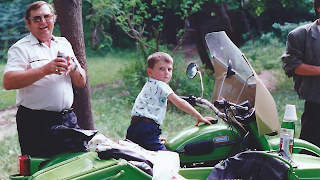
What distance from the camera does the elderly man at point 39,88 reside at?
3023 millimetres

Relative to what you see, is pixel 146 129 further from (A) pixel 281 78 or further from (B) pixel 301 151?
(A) pixel 281 78

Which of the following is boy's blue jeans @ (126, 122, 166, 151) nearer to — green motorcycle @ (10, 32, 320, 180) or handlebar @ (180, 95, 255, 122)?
green motorcycle @ (10, 32, 320, 180)

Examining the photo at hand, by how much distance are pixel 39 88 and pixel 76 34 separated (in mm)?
1399

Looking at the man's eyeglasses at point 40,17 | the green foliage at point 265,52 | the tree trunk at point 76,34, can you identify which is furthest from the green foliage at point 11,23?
the man's eyeglasses at point 40,17

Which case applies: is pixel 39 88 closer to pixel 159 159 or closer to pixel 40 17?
pixel 40 17

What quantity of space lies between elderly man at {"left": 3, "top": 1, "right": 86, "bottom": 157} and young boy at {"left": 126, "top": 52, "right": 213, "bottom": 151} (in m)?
0.58

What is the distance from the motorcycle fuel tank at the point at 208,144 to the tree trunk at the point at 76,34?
4.83 feet

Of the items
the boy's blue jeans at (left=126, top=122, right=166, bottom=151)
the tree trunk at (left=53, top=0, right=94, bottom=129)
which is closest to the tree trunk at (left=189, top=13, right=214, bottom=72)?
the tree trunk at (left=53, top=0, right=94, bottom=129)

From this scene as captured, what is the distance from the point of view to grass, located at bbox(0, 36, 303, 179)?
19.9ft

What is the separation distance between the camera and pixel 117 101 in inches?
357

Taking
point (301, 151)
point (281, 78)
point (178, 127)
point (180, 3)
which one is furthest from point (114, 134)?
point (281, 78)

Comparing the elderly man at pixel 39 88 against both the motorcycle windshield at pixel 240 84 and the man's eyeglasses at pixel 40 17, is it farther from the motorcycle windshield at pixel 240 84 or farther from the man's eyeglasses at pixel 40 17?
the motorcycle windshield at pixel 240 84

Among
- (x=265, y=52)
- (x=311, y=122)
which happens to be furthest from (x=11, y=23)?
(x=311, y=122)

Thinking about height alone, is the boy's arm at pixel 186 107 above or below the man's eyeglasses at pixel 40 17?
below
